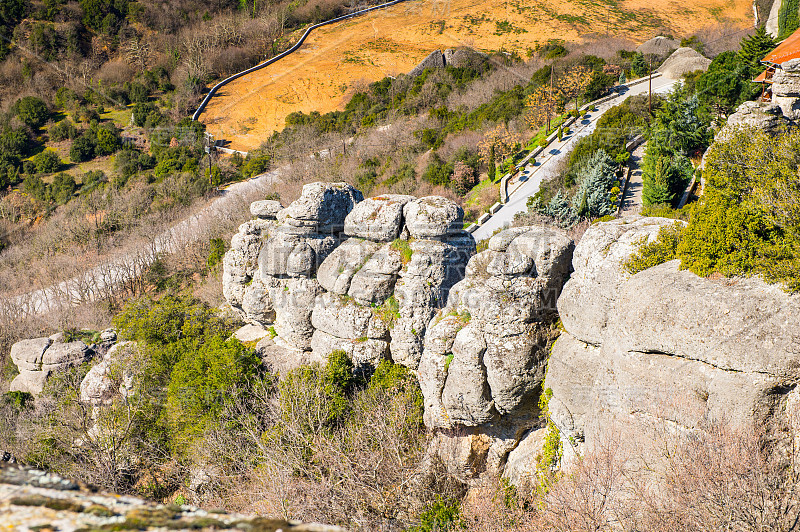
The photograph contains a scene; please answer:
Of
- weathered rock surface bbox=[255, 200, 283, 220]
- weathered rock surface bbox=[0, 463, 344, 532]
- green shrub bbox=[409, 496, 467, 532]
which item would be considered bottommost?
green shrub bbox=[409, 496, 467, 532]

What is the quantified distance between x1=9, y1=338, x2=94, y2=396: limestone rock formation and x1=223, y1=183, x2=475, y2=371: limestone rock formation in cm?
1181

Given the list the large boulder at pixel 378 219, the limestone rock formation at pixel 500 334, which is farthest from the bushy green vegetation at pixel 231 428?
the large boulder at pixel 378 219

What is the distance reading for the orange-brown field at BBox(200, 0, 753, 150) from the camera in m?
74.2

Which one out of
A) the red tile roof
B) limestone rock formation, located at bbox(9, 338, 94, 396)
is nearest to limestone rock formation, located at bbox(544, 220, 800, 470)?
the red tile roof

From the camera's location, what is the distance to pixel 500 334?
1590cm

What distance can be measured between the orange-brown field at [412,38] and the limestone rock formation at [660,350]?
61.7 metres

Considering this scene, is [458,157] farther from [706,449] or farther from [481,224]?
[706,449]

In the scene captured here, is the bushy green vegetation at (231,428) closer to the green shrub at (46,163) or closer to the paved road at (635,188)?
the paved road at (635,188)

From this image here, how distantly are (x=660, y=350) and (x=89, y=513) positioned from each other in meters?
11.3

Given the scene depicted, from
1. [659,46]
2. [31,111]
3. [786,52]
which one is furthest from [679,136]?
[31,111]

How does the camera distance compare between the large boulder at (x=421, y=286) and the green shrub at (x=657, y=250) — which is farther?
the large boulder at (x=421, y=286)

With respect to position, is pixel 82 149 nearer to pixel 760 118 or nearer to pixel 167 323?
pixel 167 323

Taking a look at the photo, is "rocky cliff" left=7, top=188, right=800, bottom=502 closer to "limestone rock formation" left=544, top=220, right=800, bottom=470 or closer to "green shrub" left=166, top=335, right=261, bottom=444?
"limestone rock formation" left=544, top=220, right=800, bottom=470

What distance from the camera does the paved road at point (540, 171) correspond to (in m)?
35.3
